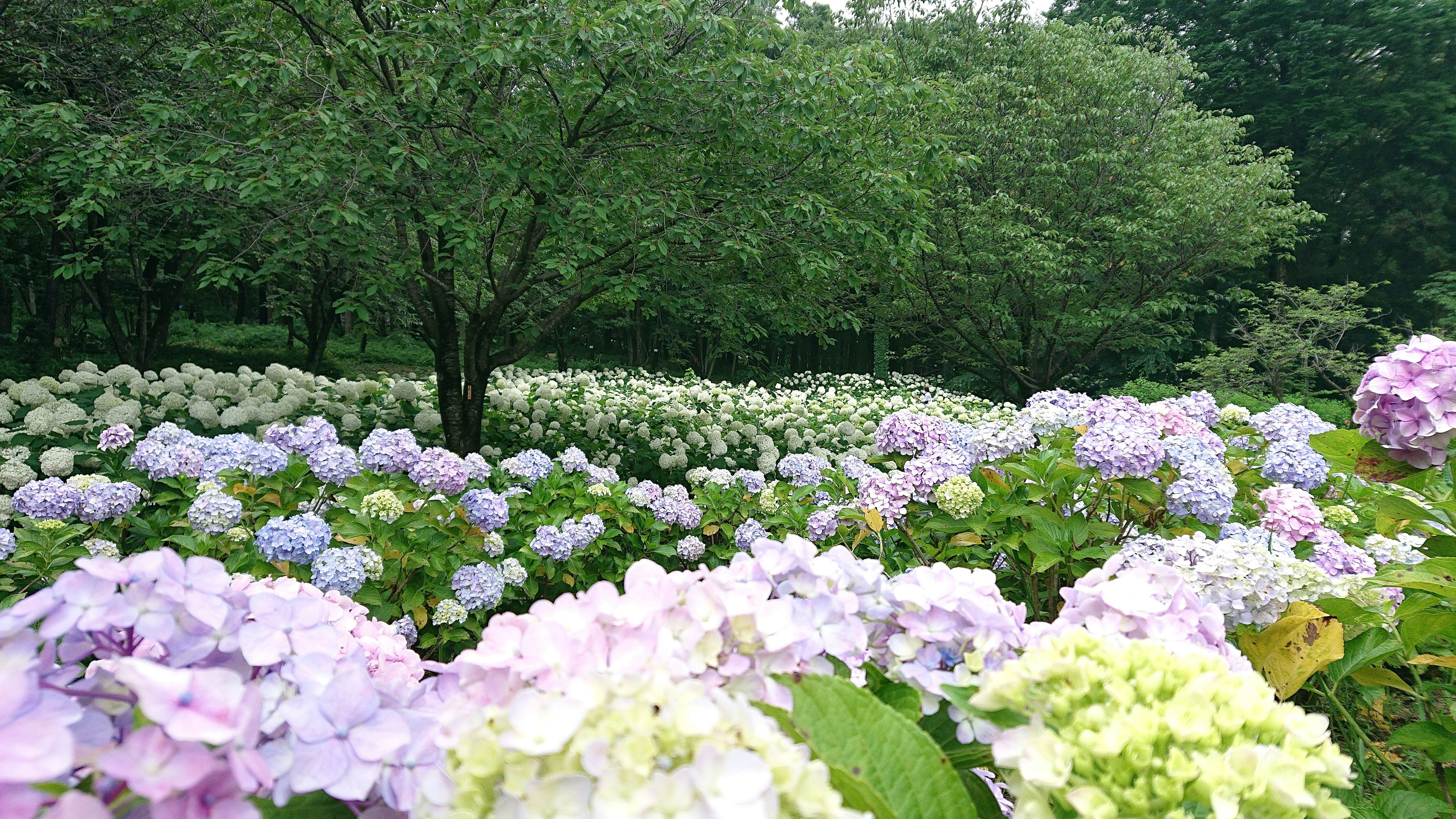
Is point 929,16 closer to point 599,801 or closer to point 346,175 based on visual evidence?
point 346,175

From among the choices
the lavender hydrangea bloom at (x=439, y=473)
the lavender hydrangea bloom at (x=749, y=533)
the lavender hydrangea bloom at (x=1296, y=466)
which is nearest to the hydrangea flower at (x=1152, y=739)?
the lavender hydrangea bloom at (x=1296, y=466)

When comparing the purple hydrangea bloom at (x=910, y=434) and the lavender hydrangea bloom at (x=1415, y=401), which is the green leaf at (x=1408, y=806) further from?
the purple hydrangea bloom at (x=910, y=434)

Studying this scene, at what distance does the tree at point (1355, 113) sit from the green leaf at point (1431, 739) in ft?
81.9

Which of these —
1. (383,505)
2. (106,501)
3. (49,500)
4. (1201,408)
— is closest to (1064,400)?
(1201,408)

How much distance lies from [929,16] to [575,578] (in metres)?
17.7

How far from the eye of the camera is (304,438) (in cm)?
303

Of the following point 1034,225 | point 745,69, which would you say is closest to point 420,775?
point 745,69

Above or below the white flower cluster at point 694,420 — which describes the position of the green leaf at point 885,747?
above

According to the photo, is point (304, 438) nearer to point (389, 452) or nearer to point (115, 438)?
point (389, 452)

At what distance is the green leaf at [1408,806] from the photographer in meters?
1.34

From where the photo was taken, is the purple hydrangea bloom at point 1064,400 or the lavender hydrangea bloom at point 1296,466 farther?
the purple hydrangea bloom at point 1064,400

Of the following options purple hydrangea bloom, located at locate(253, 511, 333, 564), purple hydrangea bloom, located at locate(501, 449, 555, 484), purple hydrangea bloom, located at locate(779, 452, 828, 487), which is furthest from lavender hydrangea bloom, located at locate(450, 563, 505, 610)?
purple hydrangea bloom, located at locate(779, 452, 828, 487)

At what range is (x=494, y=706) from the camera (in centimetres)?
64

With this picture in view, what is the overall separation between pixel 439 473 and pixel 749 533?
1.34 metres
